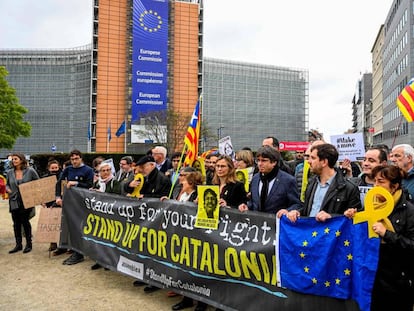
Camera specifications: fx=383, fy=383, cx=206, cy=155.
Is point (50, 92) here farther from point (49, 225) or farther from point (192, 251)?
point (192, 251)

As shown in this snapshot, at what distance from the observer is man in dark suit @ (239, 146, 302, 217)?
3794 millimetres

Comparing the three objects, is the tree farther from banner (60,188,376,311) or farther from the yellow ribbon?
the yellow ribbon

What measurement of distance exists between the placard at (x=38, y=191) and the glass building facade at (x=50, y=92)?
66067 mm

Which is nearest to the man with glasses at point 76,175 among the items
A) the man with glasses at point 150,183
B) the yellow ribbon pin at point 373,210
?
the man with glasses at point 150,183

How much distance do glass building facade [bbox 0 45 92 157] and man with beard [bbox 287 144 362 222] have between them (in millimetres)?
70806

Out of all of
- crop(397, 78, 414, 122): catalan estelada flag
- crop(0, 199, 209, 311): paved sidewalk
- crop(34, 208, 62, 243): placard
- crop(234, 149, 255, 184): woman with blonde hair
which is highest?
crop(397, 78, 414, 122): catalan estelada flag

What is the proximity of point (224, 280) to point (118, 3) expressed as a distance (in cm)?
7026

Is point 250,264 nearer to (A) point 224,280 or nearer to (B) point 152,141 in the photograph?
(A) point 224,280

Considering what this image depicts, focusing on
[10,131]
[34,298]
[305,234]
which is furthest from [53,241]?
[10,131]

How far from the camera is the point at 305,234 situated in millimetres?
3287

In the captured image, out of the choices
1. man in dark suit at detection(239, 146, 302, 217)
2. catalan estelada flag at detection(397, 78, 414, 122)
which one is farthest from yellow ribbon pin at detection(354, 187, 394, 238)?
catalan estelada flag at detection(397, 78, 414, 122)

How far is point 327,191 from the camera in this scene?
10.9 ft

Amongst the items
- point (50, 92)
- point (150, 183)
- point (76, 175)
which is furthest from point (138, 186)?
point (50, 92)

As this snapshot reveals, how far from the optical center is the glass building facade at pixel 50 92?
7106 centimetres
